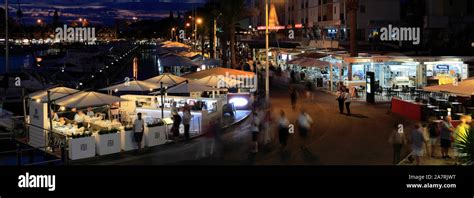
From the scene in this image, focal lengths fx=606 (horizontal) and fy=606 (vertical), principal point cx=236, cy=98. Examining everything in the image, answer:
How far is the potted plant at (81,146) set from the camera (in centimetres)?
1927

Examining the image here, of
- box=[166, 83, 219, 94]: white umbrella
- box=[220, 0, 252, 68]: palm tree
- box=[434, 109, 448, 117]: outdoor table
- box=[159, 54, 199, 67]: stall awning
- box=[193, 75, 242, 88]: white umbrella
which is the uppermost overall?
box=[220, 0, 252, 68]: palm tree

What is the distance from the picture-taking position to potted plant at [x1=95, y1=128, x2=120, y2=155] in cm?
1992

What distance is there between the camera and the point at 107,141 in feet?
65.9

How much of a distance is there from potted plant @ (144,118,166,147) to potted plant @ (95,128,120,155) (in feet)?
4.56

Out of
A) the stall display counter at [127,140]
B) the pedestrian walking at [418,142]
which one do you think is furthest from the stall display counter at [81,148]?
the pedestrian walking at [418,142]

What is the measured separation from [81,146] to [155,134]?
3171 mm

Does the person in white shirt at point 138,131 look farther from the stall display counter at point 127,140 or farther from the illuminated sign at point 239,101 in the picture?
the illuminated sign at point 239,101

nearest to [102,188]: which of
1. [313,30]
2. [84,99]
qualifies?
[84,99]

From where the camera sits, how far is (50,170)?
8.40 m

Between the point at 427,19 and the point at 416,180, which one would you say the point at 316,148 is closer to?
the point at 416,180

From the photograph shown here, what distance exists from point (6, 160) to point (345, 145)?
11.8m

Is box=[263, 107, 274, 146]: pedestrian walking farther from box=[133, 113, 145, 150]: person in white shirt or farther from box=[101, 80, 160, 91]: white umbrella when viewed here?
box=[101, 80, 160, 91]: white umbrella

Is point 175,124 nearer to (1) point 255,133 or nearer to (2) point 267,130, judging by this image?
(2) point 267,130

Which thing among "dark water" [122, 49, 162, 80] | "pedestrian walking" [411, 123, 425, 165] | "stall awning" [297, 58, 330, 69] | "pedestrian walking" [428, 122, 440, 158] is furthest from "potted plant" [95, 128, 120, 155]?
"dark water" [122, 49, 162, 80]
